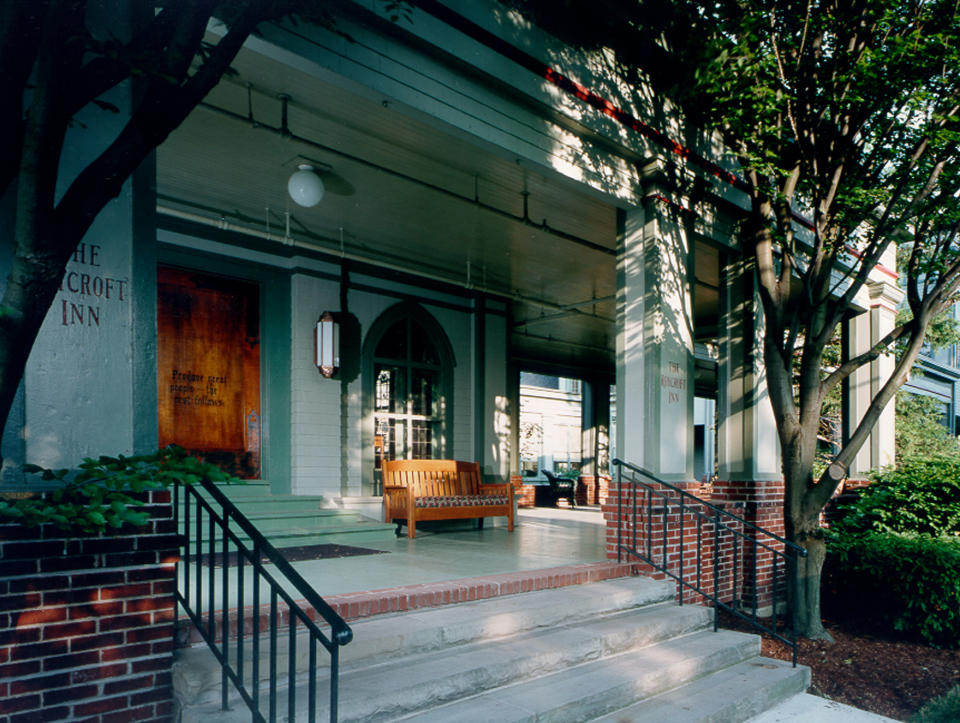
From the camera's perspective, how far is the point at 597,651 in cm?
436

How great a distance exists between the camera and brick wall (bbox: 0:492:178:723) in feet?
9.07

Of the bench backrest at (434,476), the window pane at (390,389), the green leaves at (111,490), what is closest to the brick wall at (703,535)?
the bench backrest at (434,476)

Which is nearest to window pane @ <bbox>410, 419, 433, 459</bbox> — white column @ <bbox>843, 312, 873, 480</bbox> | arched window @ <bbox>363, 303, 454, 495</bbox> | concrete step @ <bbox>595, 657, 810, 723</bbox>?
arched window @ <bbox>363, 303, 454, 495</bbox>

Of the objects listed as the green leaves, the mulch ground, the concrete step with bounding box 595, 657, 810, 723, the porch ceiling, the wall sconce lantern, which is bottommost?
the mulch ground

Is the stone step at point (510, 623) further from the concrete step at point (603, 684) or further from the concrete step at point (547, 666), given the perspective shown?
the concrete step at point (603, 684)

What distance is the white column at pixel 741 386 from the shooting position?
24.7 feet

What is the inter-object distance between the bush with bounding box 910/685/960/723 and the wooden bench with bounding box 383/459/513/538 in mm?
4976

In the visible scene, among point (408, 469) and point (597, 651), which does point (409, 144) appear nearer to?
point (597, 651)

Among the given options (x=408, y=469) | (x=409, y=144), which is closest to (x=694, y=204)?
(x=409, y=144)

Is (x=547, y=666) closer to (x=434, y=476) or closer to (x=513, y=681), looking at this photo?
(x=513, y=681)

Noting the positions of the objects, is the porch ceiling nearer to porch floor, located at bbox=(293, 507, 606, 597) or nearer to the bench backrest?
the bench backrest

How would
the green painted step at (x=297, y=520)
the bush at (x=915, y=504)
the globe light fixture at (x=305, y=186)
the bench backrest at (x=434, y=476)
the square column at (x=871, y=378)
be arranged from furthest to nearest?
the square column at (x=871, y=378)
the bench backrest at (x=434, y=476)
the bush at (x=915, y=504)
the green painted step at (x=297, y=520)
the globe light fixture at (x=305, y=186)

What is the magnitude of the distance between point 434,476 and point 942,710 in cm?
600

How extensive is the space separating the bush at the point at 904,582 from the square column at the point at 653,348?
213cm
